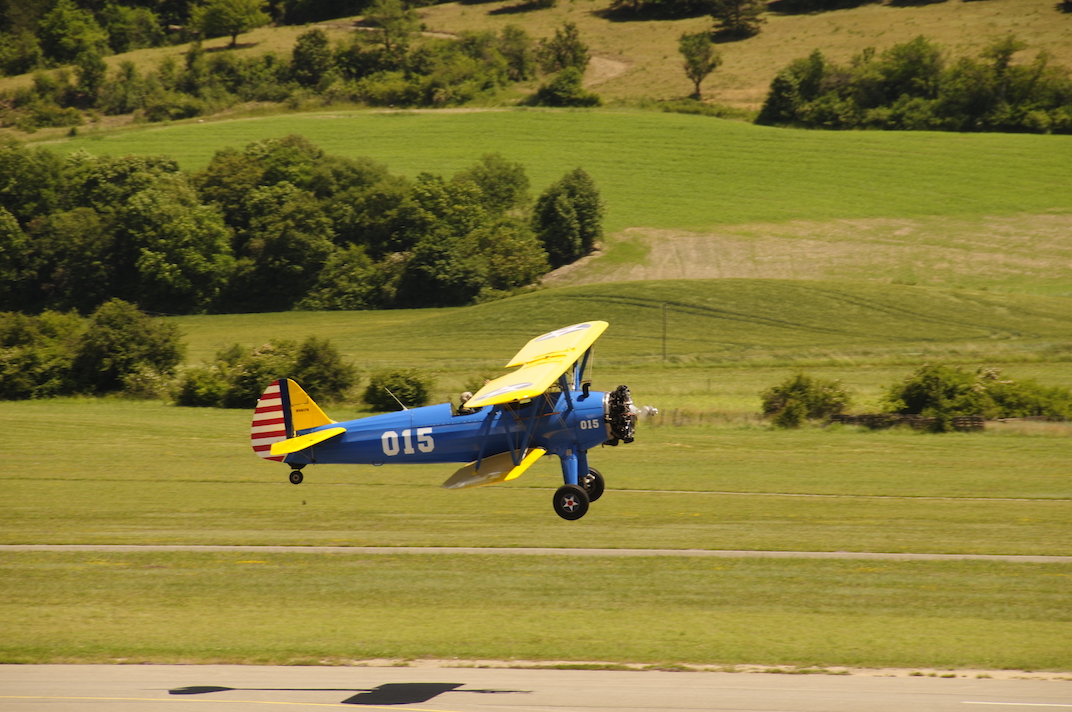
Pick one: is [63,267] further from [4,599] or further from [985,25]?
[985,25]

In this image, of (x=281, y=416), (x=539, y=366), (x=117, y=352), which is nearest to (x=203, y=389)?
(x=117, y=352)

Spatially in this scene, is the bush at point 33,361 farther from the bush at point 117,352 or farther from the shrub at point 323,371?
the shrub at point 323,371

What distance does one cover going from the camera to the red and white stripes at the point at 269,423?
21.9 metres

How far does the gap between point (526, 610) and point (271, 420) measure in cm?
1262

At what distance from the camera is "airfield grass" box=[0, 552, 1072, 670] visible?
2852 centimetres

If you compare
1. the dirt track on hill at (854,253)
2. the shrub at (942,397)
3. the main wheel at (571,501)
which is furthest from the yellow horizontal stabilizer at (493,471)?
the dirt track on hill at (854,253)

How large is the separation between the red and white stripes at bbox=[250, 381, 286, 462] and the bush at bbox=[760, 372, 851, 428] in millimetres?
44451

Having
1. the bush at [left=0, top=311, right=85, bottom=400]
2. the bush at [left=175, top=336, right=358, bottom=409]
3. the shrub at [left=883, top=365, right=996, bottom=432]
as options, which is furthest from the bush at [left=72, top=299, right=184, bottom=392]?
the shrub at [left=883, top=365, right=996, bottom=432]

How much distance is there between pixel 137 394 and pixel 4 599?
4377 cm

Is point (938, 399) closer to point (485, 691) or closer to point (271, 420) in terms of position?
point (485, 691)

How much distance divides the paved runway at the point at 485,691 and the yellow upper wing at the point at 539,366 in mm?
7852

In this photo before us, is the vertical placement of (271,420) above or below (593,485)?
above

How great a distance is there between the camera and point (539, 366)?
69.4 feet

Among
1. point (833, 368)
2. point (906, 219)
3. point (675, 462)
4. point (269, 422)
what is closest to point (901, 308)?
point (833, 368)
